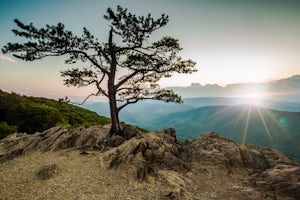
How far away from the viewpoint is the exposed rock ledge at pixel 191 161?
15477mm

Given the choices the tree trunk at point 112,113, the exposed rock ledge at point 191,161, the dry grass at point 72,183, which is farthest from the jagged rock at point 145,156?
the tree trunk at point 112,113

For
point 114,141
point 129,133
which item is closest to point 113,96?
point 129,133

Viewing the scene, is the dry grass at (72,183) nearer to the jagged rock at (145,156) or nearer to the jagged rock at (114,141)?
the jagged rock at (145,156)

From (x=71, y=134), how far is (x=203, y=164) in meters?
15.8

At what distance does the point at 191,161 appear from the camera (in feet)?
69.5

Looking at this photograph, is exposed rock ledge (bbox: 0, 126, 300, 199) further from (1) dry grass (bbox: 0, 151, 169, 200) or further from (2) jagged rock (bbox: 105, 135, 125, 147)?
(1) dry grass (bbox: 0, 151, 169, 200)

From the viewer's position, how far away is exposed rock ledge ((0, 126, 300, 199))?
50.8 ft

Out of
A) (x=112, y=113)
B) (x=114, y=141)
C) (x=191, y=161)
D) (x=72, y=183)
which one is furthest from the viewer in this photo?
(x=112, y=113)

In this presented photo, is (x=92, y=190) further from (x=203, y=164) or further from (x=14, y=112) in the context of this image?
(x=14, y=112)

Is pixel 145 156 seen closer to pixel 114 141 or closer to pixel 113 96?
pixel 114 141

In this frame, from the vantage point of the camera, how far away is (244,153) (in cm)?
2222

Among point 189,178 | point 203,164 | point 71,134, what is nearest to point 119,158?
point 189,178

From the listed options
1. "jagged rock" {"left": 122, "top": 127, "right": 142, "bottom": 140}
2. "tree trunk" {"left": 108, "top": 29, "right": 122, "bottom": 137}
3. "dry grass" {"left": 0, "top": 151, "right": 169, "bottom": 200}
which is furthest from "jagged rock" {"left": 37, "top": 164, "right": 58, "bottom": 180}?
"jagged rock" {"left": 122, "top": 127, "right": 142, "bottom": 140}

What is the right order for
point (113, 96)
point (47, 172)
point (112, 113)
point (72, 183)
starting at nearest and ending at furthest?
1. point (72, 183)
2. point (47, 172)
3. point (112, 113)
4. point (113, 96)
